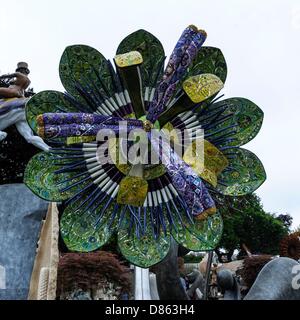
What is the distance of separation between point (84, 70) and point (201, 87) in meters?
1.68

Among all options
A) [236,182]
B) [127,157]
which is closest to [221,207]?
[236,182]

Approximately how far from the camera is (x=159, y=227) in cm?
659

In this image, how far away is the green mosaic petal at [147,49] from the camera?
279 inches

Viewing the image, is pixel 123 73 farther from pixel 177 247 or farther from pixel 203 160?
pixel 177 247

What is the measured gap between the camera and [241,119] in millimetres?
6977

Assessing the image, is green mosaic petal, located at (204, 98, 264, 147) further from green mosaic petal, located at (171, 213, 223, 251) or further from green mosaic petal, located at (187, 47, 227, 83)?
green mosaic petal, located at (171, 213, 223, 251)

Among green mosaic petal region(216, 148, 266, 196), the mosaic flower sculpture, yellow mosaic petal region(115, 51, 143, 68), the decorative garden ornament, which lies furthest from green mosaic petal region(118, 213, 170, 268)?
the decorative garden ornament

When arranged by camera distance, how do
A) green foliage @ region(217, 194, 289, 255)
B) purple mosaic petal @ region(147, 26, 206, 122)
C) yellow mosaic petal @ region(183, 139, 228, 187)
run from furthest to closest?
green foliage @ region(217, 194, 289, 255) < yellow mosaic petal @ region(183, 139, 228, 187) < purple mosaic petal @ region(147, 26, 206, 122)

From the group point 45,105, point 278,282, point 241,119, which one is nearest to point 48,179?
point 45,105

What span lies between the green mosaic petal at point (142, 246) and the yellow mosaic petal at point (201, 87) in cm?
167

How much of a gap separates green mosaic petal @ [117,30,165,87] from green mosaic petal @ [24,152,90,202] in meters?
1.63

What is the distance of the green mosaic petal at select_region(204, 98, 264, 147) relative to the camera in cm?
693

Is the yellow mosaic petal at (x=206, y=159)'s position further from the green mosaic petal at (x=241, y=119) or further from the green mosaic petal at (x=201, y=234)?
the green mosaic petal at (x=201, y=234)
